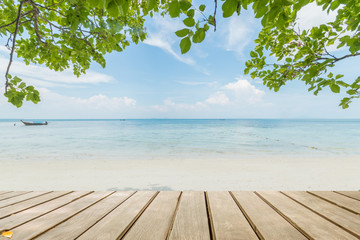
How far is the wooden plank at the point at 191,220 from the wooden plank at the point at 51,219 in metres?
1.01

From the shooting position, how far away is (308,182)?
19.6 ft

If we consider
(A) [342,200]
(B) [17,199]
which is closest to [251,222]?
(A) [342,200]

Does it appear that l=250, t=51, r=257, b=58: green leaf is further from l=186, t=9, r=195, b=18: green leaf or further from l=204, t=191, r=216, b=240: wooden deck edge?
l=204, t=191, r=216, b=240: wooden deck edge

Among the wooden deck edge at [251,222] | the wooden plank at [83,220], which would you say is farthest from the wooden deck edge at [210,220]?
the wooden plank at [83,220]

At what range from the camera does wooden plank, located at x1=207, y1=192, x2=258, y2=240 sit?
1.28m

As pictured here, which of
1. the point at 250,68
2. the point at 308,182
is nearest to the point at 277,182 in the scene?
the point at 308,182

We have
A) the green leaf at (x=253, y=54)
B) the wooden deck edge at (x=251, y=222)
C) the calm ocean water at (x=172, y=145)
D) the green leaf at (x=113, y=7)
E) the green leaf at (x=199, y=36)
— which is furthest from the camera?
the calm ocean water at (x=172, y=145)

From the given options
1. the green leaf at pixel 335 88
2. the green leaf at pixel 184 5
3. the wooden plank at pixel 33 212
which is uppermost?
the green leaf at pixel 184 5

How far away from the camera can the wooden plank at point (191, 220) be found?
4.18ft

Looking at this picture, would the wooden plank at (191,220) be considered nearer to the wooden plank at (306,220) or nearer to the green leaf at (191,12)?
the wooden plank at (306,220)

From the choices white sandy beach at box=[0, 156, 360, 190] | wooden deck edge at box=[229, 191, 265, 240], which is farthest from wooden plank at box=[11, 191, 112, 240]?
white sandy beach at box=[0, 156, 360, 190]

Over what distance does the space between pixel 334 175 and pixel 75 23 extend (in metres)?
9.42

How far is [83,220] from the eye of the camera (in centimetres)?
151

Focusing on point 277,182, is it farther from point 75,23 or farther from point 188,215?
point 75,23
